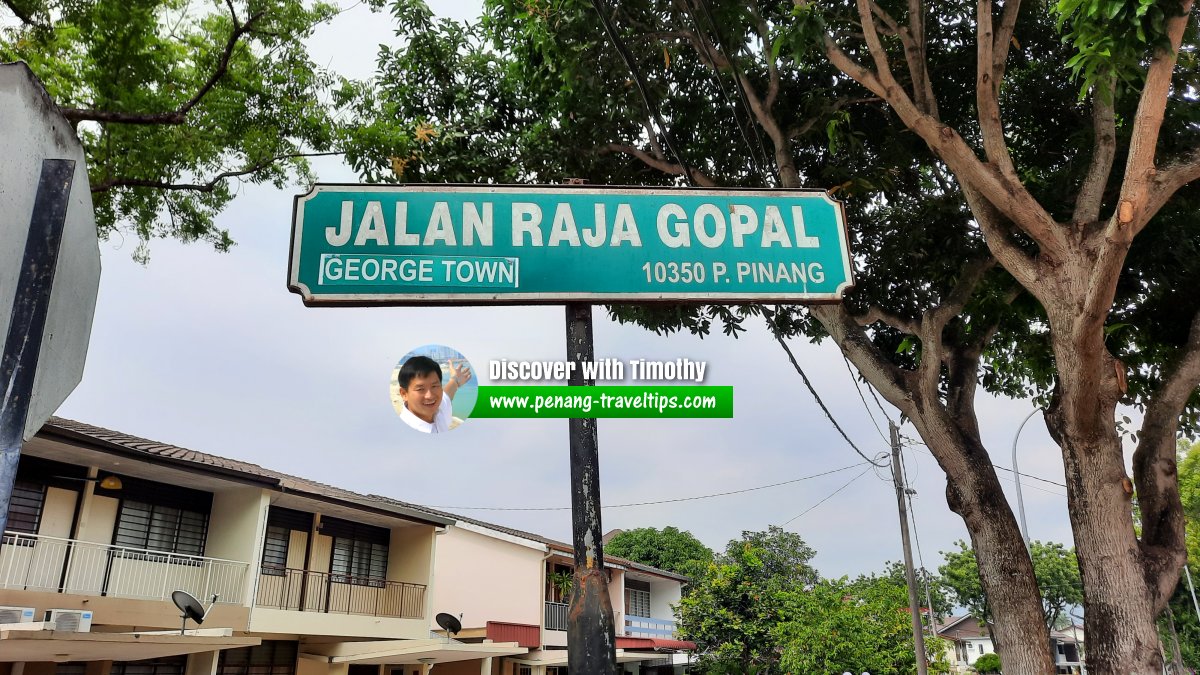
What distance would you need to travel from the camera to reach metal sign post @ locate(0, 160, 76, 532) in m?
1.29

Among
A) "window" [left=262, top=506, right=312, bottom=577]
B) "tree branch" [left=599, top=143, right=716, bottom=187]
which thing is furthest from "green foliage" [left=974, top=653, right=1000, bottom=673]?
"tree branch" [left=599, top=143, right=716, bottom=187]

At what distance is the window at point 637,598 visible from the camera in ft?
101

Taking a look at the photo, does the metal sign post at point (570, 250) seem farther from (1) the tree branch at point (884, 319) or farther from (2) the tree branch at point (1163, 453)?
(1) the tree branch at point (884, 319)

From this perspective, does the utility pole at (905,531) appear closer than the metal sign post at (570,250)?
No

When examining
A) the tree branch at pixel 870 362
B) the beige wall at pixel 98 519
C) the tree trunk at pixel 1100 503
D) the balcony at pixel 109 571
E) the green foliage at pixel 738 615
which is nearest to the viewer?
the tree trunk at pixel 1100 503

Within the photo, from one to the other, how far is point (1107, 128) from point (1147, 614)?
4563mm

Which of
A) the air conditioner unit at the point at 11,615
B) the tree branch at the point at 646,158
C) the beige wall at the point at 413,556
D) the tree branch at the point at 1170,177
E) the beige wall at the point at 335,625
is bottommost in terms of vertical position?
the beige wall at the point at 335,625

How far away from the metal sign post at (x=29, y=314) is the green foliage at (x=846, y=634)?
23.1 metres

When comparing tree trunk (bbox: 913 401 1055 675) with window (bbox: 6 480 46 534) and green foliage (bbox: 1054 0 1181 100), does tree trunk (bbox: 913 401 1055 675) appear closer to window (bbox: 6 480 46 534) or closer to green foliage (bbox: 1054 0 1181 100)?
green foliage (bbox: 1054 0 1181 100)

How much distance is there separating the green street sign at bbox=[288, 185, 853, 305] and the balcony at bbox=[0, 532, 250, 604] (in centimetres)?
1108

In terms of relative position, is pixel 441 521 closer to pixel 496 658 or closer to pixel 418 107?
pixel 496 658

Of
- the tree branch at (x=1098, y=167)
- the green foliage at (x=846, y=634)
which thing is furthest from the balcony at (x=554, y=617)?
the tree branch at (x=1098, y=167)

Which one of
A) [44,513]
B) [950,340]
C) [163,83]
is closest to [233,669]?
[44,513]

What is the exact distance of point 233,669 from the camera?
14891mm
